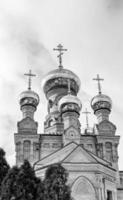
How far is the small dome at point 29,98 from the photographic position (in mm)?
28422

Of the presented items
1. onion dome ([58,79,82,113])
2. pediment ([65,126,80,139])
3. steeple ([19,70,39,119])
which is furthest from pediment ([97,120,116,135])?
steeple ([19,70,39,119])

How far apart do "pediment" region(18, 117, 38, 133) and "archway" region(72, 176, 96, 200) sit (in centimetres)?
847

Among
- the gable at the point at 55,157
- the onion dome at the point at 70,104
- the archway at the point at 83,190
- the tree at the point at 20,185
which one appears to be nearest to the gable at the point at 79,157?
the archway at the point at 83,190

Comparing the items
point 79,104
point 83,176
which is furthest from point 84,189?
point 79,104

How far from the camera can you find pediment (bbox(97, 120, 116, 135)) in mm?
→ 27719

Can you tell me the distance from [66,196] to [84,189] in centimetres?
840

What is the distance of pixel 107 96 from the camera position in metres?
29.5

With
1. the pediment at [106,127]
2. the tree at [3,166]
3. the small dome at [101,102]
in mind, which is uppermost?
the small dome at [101,102]

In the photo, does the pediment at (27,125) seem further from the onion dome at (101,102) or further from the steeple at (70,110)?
the onion dome at (101,102)

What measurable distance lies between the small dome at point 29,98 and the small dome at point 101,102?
15.4 ft

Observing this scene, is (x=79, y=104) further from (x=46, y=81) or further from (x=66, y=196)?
(x=66, y=196)

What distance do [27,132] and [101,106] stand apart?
20.8 feet

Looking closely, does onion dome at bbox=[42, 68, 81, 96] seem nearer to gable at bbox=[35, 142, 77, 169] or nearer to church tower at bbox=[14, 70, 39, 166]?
church tower at bbox=[14, 70, 39, 166]

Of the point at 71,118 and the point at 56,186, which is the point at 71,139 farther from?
the point at 56,186
